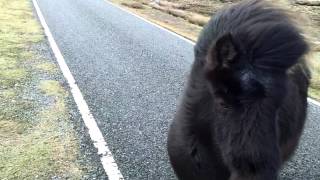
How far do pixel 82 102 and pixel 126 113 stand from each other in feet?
2.64

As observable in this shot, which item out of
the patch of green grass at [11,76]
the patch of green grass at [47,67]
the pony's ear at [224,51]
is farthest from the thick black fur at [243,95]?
the patch of green grass at [47,67]

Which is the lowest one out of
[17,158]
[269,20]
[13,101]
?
[13,101]

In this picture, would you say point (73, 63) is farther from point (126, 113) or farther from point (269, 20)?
point (269, 20)

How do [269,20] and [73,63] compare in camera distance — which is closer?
[269,20]

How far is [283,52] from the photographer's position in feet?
7.80

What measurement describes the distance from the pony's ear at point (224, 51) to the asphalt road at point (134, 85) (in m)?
2.64

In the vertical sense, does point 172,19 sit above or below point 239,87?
below

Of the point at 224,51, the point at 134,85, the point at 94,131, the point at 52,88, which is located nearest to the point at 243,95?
the point at 224,51

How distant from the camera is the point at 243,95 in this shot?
2246mm

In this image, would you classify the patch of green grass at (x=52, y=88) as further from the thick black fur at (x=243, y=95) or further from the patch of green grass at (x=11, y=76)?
the thick black fur at (x=243, y=95)

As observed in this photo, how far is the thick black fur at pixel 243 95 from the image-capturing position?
2.20 meters

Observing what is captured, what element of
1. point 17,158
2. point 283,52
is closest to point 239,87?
point 283,52

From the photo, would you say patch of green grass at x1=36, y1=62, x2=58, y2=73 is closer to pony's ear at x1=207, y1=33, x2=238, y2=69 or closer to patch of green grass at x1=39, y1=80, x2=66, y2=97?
A: patch of green grass at x1=39, y1=80, x2=66, y2=97

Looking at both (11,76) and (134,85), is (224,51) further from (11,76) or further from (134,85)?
(11,76)
